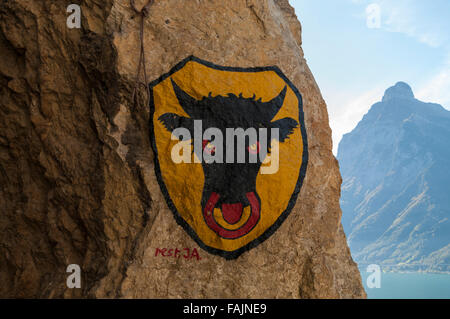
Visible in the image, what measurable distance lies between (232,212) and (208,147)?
0.45m

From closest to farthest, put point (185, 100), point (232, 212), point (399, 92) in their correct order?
point (232, 212) < point (185, 100) < point (399, 92)

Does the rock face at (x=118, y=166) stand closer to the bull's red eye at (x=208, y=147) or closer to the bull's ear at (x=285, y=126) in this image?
the bull's ear at (x=285, y=126)

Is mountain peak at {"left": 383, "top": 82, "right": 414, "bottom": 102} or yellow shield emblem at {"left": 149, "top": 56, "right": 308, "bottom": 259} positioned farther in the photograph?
mountain peak at {"left": 383, "top": 82, "right": 414, "bottom": 102}

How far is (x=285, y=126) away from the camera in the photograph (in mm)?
2438

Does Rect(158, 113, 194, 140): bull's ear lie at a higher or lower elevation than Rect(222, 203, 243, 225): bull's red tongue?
higher

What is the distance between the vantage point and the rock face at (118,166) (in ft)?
7.16

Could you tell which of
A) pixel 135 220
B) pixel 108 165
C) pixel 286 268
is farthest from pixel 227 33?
pixel 286 268

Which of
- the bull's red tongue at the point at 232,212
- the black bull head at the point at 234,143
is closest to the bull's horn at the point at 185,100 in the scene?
the black bull head at the point at 234,143

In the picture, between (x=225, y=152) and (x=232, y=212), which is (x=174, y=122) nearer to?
(x=225, y=152)

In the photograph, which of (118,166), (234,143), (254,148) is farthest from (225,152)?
(118,166)

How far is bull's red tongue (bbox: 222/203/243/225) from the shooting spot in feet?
7.39

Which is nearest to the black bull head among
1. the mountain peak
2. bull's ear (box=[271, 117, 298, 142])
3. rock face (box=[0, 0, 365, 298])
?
bull's ear (box=[271, 117, 298, 142])

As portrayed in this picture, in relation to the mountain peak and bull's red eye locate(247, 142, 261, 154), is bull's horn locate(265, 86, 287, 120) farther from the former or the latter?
the mountain peak

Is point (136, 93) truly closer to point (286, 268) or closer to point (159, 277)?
point (159, 277)
